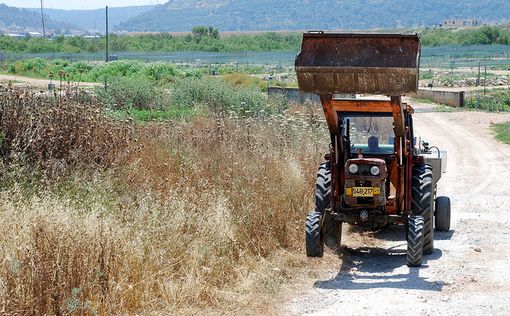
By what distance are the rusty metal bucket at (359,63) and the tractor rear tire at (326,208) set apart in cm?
182

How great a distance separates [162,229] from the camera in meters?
11.0

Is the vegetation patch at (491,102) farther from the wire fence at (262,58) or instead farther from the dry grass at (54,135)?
the dry grass at (54,135)

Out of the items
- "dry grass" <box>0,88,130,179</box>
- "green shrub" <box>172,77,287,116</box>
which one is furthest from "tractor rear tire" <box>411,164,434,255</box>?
"green shrub" <box>172,77,287,116</box>

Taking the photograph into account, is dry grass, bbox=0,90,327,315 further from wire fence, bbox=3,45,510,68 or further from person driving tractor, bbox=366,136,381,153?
wire fence, bbox=3,45,510,68

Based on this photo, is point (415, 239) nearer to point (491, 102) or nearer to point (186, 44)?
point (491, 102)

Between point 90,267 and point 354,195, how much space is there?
4.32 metres

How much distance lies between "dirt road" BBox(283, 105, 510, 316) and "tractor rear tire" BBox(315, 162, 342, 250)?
0.26 meters

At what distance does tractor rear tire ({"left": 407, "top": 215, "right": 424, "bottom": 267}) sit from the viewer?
1233 centimetres

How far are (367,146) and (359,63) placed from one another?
9.18ft

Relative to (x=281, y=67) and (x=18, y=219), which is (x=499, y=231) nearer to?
(x=18, y=219)

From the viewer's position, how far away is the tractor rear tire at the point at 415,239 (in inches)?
485

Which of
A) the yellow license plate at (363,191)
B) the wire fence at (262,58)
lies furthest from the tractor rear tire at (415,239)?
the wire fence at (262,58)

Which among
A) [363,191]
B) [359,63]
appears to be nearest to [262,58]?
[363,191]

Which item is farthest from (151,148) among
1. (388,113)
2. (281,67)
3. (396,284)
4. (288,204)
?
(281,67)
